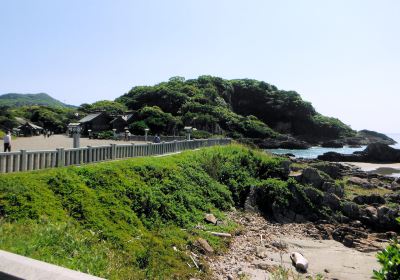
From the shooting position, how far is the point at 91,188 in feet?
47.3

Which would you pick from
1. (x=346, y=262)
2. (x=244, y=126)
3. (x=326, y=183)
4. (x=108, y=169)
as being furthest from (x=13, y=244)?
A: (x=244, y=126)

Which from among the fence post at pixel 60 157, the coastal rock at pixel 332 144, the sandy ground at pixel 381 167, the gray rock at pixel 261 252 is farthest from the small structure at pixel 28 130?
the coastal rock at pixel 332 144

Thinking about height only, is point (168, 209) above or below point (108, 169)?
below

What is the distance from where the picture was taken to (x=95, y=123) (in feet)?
210

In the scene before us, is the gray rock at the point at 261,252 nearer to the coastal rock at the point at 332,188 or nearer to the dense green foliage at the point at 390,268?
the coastal rock at the point at 332,188

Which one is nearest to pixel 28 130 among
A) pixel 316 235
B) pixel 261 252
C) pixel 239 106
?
pixel 316 235

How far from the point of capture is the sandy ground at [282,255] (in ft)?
47.0

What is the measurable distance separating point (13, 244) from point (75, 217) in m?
6.08

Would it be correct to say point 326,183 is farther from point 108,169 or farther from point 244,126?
point 244,126

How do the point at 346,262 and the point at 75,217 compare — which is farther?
the point at 346,262

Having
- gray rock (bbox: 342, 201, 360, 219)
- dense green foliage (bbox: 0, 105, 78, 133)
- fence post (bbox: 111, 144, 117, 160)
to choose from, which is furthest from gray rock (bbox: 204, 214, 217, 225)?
dense green foliage (bbox: 0, 105, 78, 133)

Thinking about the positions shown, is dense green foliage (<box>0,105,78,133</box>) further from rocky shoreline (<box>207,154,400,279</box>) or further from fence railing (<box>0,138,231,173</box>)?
rocky shoreline (<box>207,154,400,279</box>)

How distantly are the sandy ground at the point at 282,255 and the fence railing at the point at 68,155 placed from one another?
22.1 feet

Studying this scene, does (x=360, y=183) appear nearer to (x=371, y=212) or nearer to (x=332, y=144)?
(x=371, y=212)
